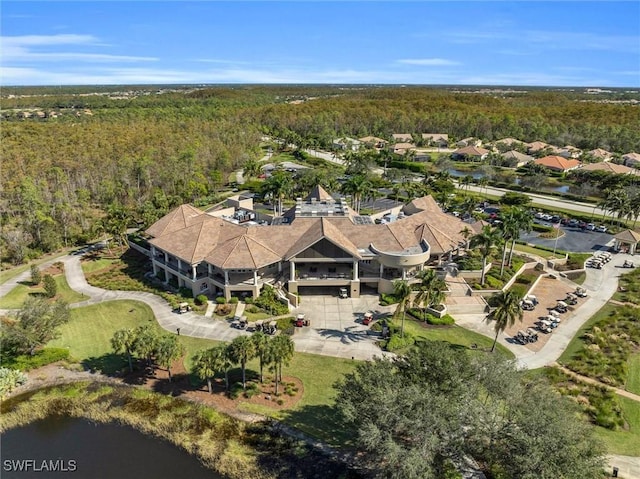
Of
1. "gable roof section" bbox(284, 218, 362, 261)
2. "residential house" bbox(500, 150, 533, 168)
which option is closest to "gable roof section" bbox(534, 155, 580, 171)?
"residential house" bbox(500, 150, 533, 168)

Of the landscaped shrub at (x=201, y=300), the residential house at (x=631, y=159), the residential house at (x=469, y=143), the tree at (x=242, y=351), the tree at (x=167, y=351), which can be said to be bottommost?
the landscaped shrub at (x=201, y=300)

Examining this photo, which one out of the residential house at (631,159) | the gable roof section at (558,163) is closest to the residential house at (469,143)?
the gable roof section at (558,163)

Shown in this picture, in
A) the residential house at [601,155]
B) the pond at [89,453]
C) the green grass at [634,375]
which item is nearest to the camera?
the pond at [89,453]

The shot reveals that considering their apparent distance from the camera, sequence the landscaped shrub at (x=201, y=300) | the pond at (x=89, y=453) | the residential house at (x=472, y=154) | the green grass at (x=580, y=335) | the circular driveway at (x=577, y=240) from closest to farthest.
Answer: the pond at (x=89, y=453)
the green grass at (x=580, y=335)
the landscaped shrub at (x=201, y=300)
the circular driveway at (x=577, y=240)
the residential house at (x=472, y=154)

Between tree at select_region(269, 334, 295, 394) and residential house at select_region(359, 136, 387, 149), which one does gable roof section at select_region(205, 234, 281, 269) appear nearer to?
tree at select_region(269, 334, 295, 394)

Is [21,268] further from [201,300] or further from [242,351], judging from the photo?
[242,351]

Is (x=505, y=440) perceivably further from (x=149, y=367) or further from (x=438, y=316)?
(x=149, y=367)

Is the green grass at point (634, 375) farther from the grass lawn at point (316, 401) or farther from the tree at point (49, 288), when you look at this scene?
the tree at point (49, 288)
